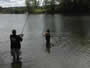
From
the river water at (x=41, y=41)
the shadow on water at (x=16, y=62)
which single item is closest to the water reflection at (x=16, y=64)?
the shadow on water at (x=16, y=62)

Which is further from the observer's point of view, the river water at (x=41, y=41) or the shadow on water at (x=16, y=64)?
the river water at (x=41, y=41)

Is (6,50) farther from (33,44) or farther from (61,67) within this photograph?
(61,67)

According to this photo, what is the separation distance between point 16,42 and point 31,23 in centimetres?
990

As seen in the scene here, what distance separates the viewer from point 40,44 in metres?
12.1

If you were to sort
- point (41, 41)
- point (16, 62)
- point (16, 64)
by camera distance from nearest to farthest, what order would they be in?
1. point (16, 64)
2. point (16, 62)
3. point (41, 41)

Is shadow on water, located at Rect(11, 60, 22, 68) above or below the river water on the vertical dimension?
below

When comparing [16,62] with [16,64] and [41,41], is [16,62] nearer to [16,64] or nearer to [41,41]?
[16,64]

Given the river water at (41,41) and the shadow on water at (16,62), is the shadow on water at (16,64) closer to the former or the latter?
the shadow on water at (16,62)

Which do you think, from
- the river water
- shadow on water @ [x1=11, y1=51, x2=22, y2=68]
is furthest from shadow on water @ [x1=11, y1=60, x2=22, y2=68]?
the river water

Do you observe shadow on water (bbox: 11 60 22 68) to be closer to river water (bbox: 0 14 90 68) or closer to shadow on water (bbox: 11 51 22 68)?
shadow on water (bbox: 11 51 22 68)

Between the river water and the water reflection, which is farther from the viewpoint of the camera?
the river water

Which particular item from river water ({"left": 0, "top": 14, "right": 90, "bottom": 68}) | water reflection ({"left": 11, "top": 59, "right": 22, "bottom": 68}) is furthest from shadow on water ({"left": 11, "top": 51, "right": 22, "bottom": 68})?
river water ({"left": 0, "top": 14, "right": 90, "bottom": 68})

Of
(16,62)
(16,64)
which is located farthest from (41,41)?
(16,64)

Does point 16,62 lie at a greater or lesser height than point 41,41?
lesser
